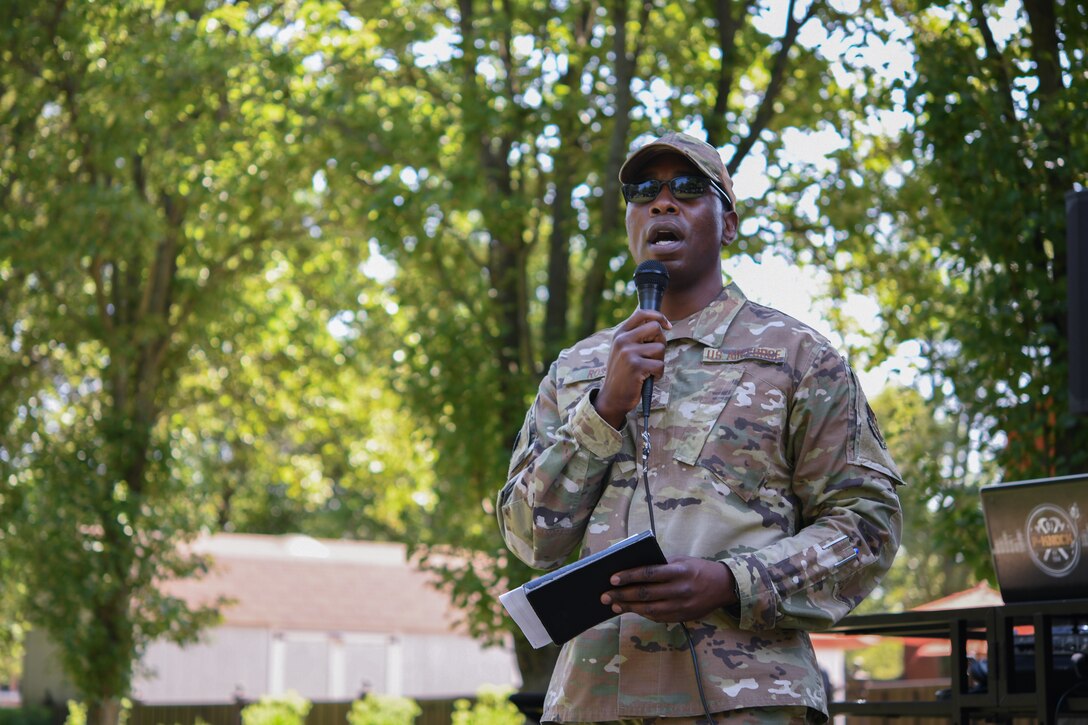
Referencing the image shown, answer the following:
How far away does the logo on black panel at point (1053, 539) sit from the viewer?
12.7 ft

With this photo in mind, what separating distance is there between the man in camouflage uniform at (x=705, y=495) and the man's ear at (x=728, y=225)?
0.31 ft

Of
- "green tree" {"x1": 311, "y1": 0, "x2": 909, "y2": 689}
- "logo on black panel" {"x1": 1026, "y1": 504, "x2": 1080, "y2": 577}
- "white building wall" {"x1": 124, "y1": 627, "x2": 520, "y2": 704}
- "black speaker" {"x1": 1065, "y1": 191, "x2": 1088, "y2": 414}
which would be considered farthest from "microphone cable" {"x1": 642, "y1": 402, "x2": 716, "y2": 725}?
"white building wall" {"x1": 124, "y1": 627, "x2": 520, "y2": 704}

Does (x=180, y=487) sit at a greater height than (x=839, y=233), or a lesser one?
lesser

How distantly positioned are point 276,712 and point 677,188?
1684 centimetres

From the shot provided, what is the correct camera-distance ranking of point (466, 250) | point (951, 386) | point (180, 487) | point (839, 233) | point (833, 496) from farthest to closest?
1. point (180, 487)
2. point (466, 250)
3. point (839, 233)
4. point (951, 386)
5. point (833, 496)

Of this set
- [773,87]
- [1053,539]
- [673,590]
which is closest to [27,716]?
[773,87]

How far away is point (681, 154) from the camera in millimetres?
2695

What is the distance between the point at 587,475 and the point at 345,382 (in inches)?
606

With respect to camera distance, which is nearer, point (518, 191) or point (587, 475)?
point (587, 475)

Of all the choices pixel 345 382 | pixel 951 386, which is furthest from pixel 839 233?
pixel 345 382

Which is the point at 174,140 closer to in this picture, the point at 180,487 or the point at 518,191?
the point at 518,191

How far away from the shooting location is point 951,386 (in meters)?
8.16

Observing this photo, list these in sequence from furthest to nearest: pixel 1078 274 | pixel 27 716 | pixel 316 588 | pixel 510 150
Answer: pixel 316 588 < pixel 27 716 < pixel 510 150 < pixel 1078 274

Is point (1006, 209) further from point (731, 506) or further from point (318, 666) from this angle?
point (318, 666)
